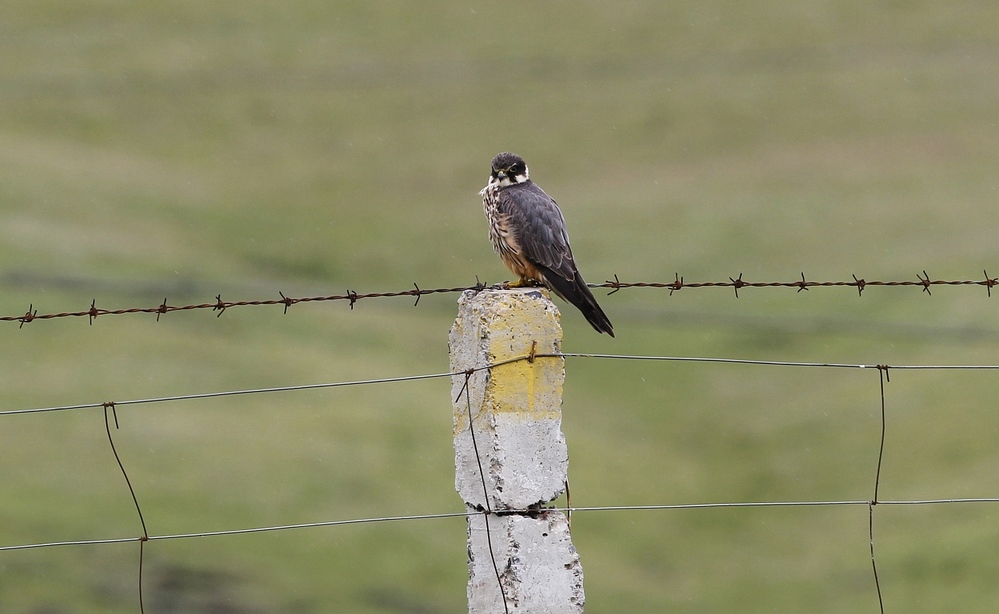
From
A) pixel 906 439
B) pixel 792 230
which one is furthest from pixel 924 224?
pixel 906 439

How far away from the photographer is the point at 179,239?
41219 mm

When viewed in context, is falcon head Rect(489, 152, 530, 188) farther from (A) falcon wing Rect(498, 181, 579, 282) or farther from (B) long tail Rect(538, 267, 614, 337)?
(B) long tail Rect(538, 267, 614, 337)

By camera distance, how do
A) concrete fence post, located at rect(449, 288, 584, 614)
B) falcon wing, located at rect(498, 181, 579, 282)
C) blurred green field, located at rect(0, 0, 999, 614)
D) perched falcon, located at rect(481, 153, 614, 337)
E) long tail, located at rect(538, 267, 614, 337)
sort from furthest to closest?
1. blurred green field, located at rect(0, 0, 999, 614)
2. falcon wing, located at rect(498, 181, 579, 282)
3. perched falcon, located at rect(481, 153, 614, 337)
4. long tail, located at rect(538, 267, 614, 337)
5. concrete fence post, located at rect(449, 288, 584, 614)

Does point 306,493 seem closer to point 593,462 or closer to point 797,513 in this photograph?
point 593,462

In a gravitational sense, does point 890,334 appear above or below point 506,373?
above

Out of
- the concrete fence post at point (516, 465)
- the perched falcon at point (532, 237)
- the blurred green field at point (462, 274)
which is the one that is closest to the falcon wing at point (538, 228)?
the perched falcon at point (532, 237)

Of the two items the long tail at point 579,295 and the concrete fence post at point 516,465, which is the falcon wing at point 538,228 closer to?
the long tail at point 579,295

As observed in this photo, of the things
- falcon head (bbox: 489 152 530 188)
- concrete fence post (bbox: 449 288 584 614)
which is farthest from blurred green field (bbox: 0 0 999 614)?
concrete fence post (bbox: 449 288 584 614)

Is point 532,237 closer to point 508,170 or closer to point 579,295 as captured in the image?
point 579,295

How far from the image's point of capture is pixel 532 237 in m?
7.52

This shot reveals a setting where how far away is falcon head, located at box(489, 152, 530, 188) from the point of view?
8.32m

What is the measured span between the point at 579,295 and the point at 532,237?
661 mm

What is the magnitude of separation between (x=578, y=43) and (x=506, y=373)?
55.0 metres

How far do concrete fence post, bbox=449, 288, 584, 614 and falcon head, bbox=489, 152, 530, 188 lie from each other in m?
3.18
